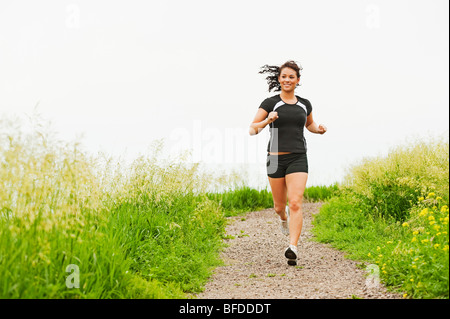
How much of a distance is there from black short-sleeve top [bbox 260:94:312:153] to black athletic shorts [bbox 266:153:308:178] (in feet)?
0.29

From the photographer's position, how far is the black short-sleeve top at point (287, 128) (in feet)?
22.2

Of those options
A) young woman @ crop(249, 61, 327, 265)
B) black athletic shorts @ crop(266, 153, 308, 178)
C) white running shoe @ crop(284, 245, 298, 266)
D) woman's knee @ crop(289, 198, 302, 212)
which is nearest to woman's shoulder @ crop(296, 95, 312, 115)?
young woman @ crop(249, 61, 327, 265)

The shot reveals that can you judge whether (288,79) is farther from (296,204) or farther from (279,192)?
(296,204)

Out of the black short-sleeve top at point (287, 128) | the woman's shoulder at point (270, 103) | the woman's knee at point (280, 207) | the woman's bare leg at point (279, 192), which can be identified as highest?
the woman's shoulder at point (270, 103)

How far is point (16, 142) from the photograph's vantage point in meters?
4.27

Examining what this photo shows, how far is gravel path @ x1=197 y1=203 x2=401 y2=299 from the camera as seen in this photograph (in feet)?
18.5

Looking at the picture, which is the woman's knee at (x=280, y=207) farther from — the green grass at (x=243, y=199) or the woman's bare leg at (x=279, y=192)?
the green grass at (x=243, y=199)

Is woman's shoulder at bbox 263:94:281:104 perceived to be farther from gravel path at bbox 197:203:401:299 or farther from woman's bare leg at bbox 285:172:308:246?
gravel path at bbox 197:203:401:299

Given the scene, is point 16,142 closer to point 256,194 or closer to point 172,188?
point 172,188

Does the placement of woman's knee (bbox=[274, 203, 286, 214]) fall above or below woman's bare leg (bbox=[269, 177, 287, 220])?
below

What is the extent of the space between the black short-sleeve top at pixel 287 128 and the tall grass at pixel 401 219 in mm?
1641

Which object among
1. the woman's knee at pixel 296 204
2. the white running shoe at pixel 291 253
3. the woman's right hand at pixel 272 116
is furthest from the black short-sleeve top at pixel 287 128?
the white running shoe at pixel 291 253
